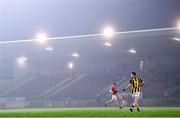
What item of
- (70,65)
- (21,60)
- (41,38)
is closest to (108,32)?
(41,38)

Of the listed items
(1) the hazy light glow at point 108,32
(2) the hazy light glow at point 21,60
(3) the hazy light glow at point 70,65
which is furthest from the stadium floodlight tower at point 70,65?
(1) the hazy light glow at point 108,32

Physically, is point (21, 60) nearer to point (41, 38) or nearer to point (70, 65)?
point (70, 65)

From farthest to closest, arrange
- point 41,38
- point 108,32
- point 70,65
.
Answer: point 70,65, point 41,38, point 108,32

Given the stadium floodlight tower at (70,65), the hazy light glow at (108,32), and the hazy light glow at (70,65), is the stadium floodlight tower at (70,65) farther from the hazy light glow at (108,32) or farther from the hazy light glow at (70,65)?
the hazy light glow at (108,32)

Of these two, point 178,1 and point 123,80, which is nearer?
point 178,1

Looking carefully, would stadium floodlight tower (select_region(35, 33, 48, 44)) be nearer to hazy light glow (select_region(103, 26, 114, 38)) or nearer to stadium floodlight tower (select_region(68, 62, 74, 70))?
hazy light glow (select_region(103, 26, 114, 38))

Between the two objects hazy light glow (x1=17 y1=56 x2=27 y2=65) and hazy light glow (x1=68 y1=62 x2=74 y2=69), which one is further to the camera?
hazy light glow (x1=68 y1=62 x2=74 y2=69)

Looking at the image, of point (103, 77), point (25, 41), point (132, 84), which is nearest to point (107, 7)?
point (25, 41)

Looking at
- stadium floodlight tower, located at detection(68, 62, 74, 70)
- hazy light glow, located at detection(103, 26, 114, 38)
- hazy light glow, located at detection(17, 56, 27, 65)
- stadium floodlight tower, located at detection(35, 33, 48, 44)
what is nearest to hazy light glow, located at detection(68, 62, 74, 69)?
stadium floodlight tower, located at detection(68, 62, 74, 70)

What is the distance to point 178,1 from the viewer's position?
87.9 ft

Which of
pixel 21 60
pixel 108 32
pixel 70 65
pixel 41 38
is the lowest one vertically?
pixel 70 65

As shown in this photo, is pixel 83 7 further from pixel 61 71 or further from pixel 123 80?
pixel 61 71

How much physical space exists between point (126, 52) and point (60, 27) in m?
9.96

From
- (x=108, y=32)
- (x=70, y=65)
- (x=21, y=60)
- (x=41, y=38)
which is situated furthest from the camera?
(x=70, y=65)
